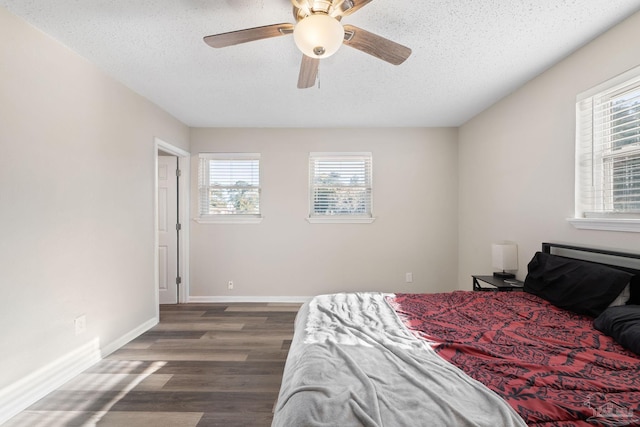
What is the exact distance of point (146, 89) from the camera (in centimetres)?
299

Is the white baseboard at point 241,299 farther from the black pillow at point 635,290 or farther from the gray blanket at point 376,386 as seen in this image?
the black pillow at point 635,290

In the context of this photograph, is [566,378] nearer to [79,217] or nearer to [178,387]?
[178,387]

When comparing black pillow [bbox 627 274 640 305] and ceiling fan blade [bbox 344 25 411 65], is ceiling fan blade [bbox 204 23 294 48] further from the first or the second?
black pillow [bbox 627 274 640 305]

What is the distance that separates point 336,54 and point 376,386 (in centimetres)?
234

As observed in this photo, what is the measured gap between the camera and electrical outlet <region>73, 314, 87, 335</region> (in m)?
2.33

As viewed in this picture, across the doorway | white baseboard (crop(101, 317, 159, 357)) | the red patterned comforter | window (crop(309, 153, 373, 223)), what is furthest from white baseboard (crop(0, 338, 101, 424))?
window (crop(309, 153, 373, 223))

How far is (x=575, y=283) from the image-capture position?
200cm

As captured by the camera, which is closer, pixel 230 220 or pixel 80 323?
pixel 80 323

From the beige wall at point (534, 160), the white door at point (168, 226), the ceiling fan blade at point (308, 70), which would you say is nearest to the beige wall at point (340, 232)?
the white door at point (168, 226)

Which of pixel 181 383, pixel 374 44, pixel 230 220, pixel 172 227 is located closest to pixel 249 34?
pixel 374 44

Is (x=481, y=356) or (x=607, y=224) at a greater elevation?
(x=607, y=224)

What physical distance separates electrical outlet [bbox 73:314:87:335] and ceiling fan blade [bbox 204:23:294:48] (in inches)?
94.1

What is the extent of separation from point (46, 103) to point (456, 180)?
460cm

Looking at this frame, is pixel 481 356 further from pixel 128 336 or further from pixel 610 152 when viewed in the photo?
pixel 128 336
